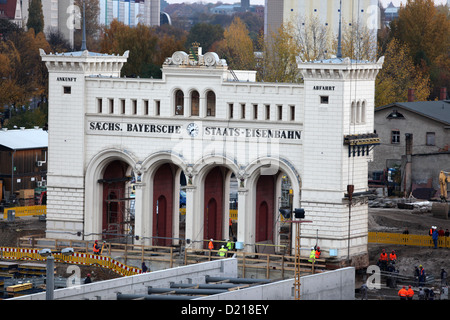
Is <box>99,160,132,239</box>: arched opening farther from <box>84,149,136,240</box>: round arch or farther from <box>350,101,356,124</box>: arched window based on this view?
<box>350,101,356,124</box>: arched window

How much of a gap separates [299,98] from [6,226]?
22.8 meters

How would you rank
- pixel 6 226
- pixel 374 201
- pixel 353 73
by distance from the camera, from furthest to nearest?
pixel 374 201
pixel 6 226
pixel 353 73

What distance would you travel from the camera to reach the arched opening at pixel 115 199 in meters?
69.1

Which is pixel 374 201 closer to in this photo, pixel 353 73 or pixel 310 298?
pixel 353 73

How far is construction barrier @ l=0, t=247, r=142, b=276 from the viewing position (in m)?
61.7

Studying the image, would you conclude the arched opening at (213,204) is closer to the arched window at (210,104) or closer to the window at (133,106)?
the arched window at (210,104)

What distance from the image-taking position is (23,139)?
92.6m

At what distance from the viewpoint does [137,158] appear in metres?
66.7

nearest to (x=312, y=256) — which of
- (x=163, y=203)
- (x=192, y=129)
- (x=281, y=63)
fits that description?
(x=192, y=129)

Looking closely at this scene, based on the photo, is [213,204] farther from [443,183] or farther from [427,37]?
[427,37]

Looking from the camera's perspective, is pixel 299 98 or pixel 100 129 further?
pixel 100 129

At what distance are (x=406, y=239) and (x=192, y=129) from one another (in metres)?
13.6

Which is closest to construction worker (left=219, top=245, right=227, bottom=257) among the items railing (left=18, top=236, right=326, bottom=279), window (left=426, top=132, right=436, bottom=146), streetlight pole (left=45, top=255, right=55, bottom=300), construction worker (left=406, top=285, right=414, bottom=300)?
railing (left=18, top=236, right=326, bottom=279)
